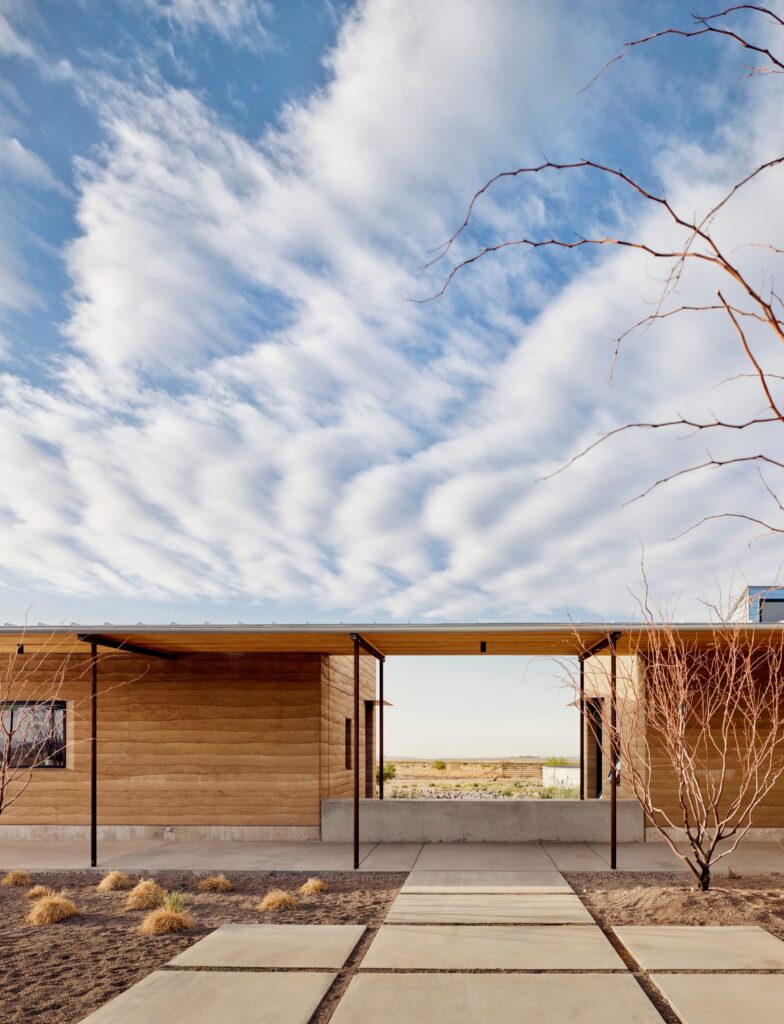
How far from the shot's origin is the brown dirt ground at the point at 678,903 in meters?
7.21

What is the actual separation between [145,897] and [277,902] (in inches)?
48.6

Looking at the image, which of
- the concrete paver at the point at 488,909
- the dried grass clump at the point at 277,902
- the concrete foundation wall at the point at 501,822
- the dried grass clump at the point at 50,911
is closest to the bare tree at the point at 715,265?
the concrete paver at the point at 488,909

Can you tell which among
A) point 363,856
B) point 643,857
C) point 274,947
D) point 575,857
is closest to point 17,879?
point 363,856

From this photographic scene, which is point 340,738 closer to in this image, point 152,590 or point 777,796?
point 152,590

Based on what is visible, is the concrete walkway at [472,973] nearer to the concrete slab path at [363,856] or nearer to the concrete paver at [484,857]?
the concrete paver at [484,857]

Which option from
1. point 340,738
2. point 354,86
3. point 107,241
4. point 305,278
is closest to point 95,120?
point 107,241

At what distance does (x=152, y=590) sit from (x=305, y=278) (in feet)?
26.5

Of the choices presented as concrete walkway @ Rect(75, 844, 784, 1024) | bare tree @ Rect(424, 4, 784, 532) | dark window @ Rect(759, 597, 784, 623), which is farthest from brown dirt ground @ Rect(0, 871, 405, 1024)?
dark window @ Rect(759, 597, 784, 623)

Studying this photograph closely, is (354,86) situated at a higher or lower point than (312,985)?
higher

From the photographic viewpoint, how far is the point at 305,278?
388 inches

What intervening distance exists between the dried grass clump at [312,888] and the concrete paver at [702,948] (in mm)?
2951

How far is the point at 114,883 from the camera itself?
902 centimetres

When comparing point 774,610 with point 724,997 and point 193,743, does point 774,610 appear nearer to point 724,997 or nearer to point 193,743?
point 193,743

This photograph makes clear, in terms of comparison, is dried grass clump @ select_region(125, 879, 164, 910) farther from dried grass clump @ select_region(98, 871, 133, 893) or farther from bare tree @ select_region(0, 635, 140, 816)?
bare tree @ select_region(0, 635, 140, 816)
